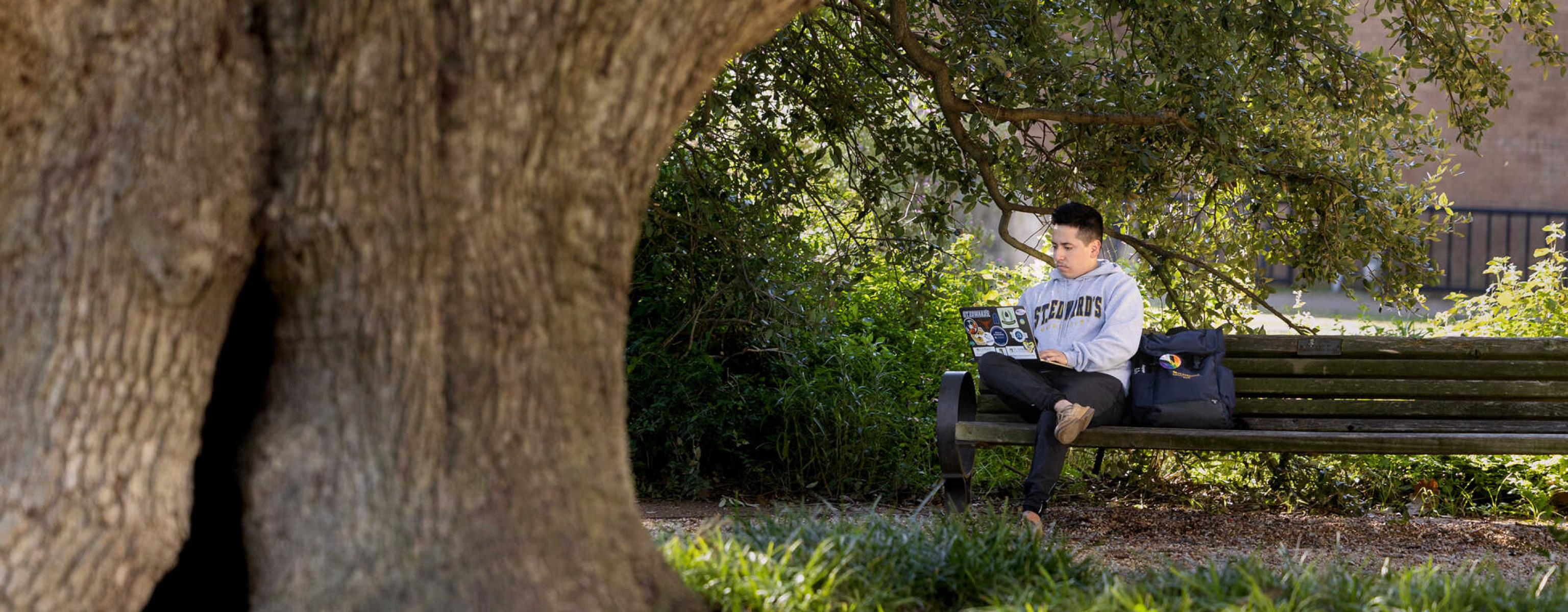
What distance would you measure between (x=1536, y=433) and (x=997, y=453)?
2.31 metres

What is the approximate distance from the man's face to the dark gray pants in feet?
1.26

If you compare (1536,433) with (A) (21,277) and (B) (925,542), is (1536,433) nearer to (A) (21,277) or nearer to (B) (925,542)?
(B) (925,542)

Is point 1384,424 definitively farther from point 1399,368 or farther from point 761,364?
point 761,364

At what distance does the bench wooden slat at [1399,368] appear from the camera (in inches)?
206

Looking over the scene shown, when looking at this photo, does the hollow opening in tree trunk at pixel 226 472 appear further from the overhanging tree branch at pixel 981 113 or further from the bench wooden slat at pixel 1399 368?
the bench wooden slat at pixel 1399 368

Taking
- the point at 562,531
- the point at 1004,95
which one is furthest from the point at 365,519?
the point at 1004,95

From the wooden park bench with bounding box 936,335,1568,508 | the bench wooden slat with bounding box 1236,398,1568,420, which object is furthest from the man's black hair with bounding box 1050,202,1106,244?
the bench wooden slat with bounding box 1236,398,1568,420

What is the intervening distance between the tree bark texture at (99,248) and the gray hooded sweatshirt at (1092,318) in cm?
318

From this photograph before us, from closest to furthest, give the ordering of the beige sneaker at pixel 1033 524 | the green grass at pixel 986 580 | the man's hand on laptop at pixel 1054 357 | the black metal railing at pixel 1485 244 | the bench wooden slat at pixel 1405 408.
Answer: the green grass at pixel 986 580 → the beige sneaker at pixel 1033 524 → the man's hand on laptop at pixel 1054 357 → the bench wooden slat at pixel 1405 408 → the black metal railing at pixel 1485 244

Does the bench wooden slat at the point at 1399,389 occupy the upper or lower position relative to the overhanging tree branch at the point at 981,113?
lower

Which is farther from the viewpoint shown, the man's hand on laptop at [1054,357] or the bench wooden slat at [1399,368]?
the bench wooden slat at [1399,368]

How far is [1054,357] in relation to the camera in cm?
479

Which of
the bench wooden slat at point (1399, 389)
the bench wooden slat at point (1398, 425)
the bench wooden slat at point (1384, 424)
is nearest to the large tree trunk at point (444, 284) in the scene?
the bench wooden slat at point (1384, 424)

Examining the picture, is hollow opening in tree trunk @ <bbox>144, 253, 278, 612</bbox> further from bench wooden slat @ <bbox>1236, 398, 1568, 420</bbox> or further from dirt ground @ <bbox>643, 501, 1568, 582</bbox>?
bench wooden slat @ <bbox>1236, 398, 1568, 420</bbox>
